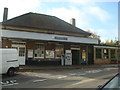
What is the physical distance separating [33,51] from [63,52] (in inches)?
188

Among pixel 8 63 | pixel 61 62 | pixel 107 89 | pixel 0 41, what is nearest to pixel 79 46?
pixel 61 62

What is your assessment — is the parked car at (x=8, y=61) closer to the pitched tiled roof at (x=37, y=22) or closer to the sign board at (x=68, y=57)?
the pitched tiled roof at (x=37, y=22)

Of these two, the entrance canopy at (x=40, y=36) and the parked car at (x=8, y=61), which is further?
the entrance canopy at (x=40, y=36)

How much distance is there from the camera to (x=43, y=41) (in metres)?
24.8

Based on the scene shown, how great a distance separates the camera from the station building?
878 inches

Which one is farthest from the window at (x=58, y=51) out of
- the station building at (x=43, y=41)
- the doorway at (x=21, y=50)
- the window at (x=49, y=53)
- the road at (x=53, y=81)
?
the road at (x=53, y=81)

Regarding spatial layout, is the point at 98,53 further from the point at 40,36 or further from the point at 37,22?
the point at 40,36

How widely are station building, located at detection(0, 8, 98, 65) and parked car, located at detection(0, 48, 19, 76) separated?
533 centimetres

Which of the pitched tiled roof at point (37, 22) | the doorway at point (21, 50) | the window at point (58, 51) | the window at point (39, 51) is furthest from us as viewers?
the window at point (58, 51)

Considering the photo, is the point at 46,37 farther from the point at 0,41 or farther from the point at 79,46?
the point at 79,46

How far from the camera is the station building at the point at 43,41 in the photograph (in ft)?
73.2

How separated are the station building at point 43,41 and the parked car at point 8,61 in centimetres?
533

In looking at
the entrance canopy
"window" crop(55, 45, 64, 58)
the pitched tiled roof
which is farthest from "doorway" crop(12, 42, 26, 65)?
"window" crop(55, 45, 64, 58)

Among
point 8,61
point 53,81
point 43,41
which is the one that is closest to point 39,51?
point 43,41
